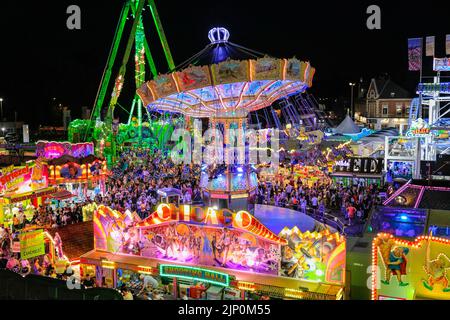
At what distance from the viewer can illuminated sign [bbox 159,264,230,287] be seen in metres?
11.0

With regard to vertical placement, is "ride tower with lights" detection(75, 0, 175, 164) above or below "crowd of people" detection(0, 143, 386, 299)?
above

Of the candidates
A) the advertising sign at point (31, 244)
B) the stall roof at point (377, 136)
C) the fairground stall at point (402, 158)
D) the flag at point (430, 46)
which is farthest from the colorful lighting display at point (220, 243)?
the stall roof at point (377, 136)

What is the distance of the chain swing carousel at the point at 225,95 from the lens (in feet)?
43.5

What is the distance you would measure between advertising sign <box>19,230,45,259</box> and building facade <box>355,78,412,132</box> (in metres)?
45.4

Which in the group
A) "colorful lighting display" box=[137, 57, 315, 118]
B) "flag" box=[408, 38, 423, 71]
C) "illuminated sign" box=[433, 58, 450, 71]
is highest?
"flag" box=[408, 38, 423, 71]

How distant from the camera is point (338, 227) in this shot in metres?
15.6

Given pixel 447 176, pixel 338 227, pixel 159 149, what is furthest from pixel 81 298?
pixel 159 149

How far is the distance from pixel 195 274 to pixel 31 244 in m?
4.50

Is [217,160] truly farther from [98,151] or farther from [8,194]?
[98,151]

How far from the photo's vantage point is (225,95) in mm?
15461

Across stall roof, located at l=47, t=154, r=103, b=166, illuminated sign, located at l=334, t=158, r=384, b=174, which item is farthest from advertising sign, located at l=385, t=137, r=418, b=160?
stall roof, located at l=47, t=154, r=103, b=166

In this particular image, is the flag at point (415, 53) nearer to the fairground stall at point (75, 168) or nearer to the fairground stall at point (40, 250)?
the fairground stall at point (75, 168)

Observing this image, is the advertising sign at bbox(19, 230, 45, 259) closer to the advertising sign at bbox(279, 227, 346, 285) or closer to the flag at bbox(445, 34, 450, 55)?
the advertising sign at bbox(279, 227, 346, 285)

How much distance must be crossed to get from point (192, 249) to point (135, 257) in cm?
186
